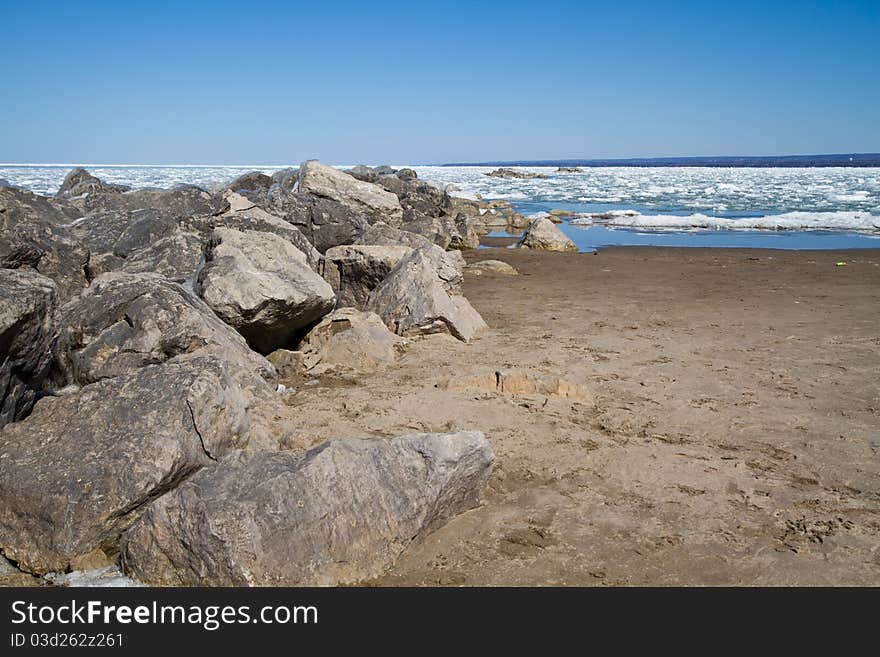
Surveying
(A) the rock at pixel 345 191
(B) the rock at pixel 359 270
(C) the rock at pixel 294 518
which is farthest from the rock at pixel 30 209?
(C) the rock at pixel 294 518

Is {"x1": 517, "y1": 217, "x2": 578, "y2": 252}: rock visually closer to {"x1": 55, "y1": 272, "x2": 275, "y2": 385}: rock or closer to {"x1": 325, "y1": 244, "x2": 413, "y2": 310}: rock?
{"x1": 325, "y1": 244, "x2": 413, "y2": 310}: rock

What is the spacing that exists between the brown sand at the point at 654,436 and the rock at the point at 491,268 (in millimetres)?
3362

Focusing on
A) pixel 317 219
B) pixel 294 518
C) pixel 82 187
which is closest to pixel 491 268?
pixel 317 219

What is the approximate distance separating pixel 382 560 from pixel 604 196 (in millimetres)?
35560

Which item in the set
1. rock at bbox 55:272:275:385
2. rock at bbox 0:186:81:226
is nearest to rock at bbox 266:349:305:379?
rock at bbox 55:272:275:385

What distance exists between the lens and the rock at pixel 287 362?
6238mm

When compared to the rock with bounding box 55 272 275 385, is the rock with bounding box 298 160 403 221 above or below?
above

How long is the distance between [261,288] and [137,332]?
113 centimetres

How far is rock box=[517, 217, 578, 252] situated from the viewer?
628 inches

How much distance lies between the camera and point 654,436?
4816 mm

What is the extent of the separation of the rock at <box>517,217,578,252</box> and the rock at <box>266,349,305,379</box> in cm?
1047
